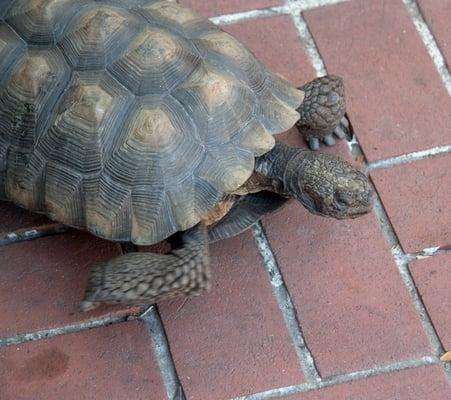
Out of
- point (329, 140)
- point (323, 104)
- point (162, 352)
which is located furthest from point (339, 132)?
point (162, 352)

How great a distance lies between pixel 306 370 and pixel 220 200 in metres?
0.52

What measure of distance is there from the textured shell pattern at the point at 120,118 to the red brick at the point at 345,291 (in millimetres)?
364

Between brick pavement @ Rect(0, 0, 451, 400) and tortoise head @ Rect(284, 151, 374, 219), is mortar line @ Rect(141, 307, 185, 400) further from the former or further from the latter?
tortoise head @ Rect(284, 151, 374, 219)

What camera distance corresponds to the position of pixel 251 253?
7.57ft

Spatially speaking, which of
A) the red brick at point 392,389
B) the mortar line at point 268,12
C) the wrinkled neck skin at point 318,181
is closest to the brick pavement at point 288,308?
the red brick at point 392,389

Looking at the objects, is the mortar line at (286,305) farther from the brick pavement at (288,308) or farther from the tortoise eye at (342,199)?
the tortoise eye at (342,199)

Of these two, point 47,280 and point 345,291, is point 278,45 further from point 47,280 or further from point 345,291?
point 47,280

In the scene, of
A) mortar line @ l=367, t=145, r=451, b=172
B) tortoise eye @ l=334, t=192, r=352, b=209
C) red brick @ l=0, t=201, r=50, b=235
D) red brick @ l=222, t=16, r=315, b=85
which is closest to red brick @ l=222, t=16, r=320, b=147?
red brick @ l=222, t=16, r=315, b=85

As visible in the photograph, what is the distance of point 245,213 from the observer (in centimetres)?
226

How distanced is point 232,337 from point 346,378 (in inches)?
12.9

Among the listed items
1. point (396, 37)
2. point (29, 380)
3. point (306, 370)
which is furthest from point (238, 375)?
point (396, 37)

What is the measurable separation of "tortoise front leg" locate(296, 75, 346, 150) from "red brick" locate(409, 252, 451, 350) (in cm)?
48

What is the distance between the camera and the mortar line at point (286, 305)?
2184mm

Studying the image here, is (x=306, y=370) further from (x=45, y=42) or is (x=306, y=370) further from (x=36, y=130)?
(x=45, y=42)
